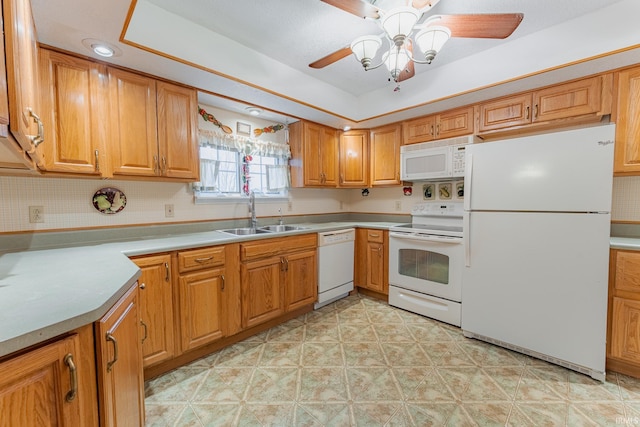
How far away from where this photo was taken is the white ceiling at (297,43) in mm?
1577

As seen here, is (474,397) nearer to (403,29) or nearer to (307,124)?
(403,29)

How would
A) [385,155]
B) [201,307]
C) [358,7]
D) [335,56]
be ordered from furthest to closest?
1. [385,155]
2. [201,307]
3. [335,56]
4. [358,7]

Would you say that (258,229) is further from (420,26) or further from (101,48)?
(420,26)

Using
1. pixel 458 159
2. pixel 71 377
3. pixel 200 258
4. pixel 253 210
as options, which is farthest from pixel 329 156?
pixel 71 377

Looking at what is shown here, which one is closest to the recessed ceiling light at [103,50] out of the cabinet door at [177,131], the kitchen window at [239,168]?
the cabinet door at [177,131]

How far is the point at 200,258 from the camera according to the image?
1.97m

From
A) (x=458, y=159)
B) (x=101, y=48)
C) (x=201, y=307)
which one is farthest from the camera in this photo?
(x=458, y=159)

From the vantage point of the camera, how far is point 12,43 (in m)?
0.90

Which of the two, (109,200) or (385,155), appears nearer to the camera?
(109,200)

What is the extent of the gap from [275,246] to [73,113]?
1.69m

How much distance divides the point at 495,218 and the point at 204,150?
2727 mm

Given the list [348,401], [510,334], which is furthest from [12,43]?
[510,334]

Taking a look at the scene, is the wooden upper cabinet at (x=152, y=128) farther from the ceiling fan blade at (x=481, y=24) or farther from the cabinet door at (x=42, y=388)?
the ceiling fan blade at (x=481, y=24)

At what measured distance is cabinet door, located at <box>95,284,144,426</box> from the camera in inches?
33.2
